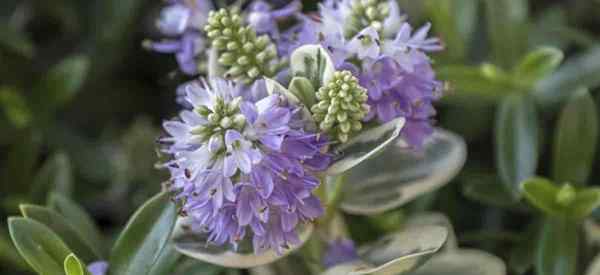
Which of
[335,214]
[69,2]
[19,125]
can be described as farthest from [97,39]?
[335,214]

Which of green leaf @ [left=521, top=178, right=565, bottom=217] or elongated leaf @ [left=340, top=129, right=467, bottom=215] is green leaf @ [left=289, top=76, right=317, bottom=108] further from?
green leaf @ [left=521, top=178, right=565, bottom=217]

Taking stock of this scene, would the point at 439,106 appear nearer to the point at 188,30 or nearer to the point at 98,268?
the point at 188,30

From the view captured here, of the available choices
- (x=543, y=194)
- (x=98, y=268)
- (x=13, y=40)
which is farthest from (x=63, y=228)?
(x=543, y=194)

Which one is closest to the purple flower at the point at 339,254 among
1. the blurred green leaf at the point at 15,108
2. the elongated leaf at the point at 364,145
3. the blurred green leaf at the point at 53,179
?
the elongated leaf at the point at 364,145

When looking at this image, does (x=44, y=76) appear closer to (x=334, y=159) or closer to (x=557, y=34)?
(x=334, y=159)

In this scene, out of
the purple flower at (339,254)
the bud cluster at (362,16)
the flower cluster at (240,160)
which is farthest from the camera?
the purple flower at (339,254)

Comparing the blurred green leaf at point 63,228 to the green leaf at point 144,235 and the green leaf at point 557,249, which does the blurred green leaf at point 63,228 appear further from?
the green leaf at point 557,249
